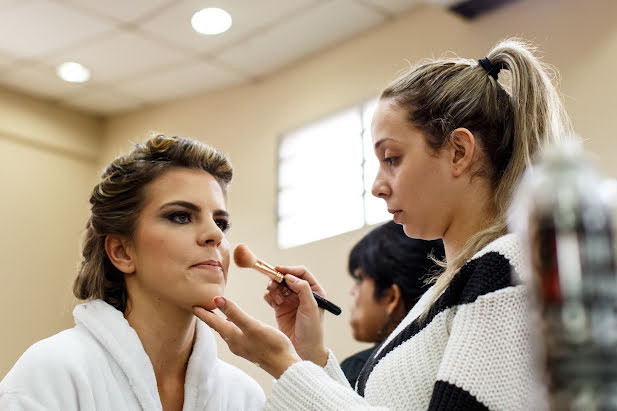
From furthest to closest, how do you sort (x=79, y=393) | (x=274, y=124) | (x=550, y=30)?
(x=274, y=124)
(x=550, y=30)
(x=79, y=393)

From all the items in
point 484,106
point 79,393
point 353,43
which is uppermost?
point 353,43

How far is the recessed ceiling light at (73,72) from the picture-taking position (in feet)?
13.4

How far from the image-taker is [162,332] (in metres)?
1.50

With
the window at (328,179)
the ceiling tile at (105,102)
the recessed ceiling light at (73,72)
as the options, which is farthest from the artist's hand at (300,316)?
the ceiling tile at (105,102)

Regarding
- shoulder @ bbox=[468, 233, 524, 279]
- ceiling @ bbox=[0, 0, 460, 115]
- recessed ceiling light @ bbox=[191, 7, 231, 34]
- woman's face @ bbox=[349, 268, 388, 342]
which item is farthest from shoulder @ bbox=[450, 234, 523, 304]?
recessed ceiling light @ bbox=[191, 7, 231, 34]

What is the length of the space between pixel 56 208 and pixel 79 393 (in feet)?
11.8

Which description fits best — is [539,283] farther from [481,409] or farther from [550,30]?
[550,30]

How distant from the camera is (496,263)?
93 cm

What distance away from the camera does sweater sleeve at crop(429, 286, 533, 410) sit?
85 centimetres

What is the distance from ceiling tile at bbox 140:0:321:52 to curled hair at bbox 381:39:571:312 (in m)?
2.32

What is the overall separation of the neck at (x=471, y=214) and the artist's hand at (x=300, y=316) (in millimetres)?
319

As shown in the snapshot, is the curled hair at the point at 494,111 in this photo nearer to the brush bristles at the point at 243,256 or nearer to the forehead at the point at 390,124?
the forehead at the point at 390,124

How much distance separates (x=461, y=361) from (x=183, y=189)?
840mm

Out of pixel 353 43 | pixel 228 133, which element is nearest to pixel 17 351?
pixel 228 133
